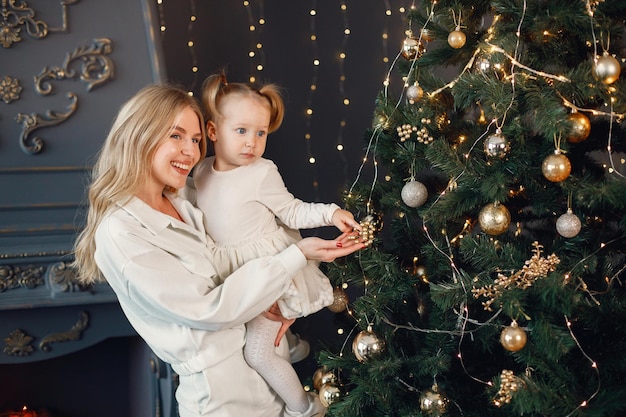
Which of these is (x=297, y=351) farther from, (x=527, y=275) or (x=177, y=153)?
A: (x=527, y=275)

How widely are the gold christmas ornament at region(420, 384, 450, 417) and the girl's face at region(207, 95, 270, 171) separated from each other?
2.53ft

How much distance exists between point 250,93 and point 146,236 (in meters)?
0.48

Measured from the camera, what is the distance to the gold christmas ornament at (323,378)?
1.90 m

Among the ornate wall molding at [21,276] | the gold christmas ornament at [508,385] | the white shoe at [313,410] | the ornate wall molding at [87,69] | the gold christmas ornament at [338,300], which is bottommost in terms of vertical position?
the white shoe at [313,410]

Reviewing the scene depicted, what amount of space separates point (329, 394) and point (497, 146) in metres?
0.83

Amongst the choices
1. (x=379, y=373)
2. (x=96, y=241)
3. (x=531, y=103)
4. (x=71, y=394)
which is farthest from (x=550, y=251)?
(x=71, y=394)

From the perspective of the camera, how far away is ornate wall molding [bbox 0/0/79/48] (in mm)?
2012

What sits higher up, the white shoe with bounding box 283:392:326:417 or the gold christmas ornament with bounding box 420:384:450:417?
the gold christmas ornament with bounding box 420:384:450:417

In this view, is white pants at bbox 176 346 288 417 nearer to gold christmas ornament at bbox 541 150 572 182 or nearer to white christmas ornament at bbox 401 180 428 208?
white christmas ornament at bbox 401 180 428 208

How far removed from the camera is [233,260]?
183cm

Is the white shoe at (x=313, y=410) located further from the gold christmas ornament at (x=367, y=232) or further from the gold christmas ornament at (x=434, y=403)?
the gold christmas ornament at (x=367, y=232)

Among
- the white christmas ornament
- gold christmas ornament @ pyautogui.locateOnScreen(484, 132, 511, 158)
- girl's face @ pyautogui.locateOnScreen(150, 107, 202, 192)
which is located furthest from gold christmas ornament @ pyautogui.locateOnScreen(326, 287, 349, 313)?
gold christmas ornament @ pyautogui.locateOnScreen(484, 132, 511, 158)

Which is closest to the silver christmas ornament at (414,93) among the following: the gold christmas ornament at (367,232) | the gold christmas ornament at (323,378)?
the gold christmas ornament at (367,232)

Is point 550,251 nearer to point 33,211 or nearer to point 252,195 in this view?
point 252,195
